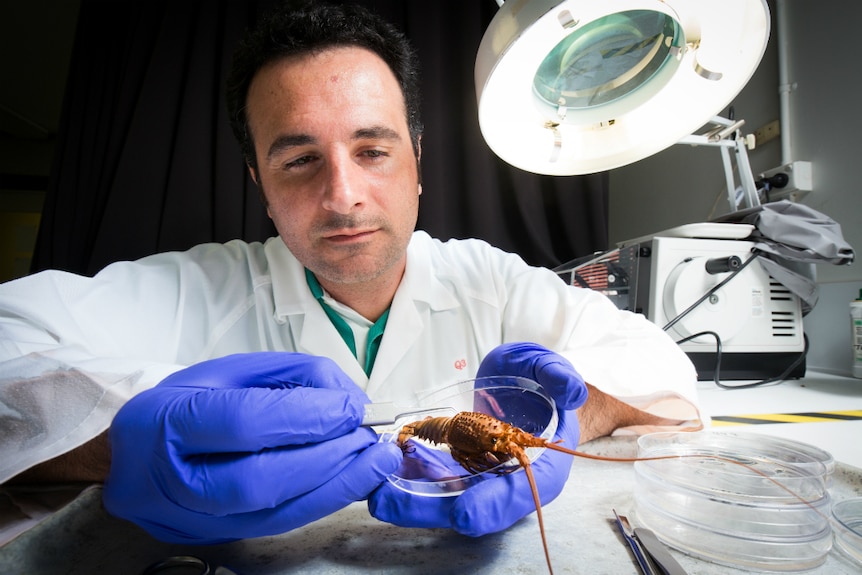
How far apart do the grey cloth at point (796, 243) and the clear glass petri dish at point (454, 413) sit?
1.11 m

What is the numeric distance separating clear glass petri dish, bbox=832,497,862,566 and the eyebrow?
2.97 feet

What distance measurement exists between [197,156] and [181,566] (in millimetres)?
1693

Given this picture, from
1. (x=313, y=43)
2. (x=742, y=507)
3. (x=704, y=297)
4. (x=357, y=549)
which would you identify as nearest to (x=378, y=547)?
(x=357, y=549)

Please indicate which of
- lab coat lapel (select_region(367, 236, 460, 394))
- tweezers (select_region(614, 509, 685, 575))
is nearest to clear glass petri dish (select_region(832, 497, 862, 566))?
tweezers (select_region(614, 509, 685, 575))

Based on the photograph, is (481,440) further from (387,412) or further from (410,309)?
(410,309)

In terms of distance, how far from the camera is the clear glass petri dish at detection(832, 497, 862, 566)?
0.42 m

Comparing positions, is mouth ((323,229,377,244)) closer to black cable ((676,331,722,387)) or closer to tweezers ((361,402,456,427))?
tweezers ((361,402,456,427))

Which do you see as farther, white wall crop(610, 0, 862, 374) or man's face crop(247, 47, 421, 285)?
white wall crop(610, 0, 862, 374)

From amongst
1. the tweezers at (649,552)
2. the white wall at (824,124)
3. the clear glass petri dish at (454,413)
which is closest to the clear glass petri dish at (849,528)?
the tweezers at (649,552)

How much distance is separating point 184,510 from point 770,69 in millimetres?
2196

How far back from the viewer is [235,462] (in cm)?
45

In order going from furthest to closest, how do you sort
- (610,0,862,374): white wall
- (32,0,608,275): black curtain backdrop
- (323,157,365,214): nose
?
(32,0,608,275): black curtain backdrop, (610,0,862,374): white wall, (323,157,365,214): nose

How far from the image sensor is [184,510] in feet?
1.40

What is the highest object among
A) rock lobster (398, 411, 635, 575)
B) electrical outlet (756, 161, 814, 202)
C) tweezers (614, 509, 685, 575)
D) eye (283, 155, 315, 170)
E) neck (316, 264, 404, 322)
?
electrical outlet (756, 161, 814, 202)
